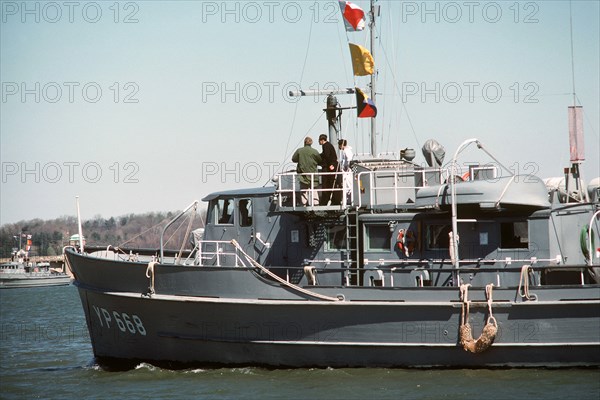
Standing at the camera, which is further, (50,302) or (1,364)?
(50,302)

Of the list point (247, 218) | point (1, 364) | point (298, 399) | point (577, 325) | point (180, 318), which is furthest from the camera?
point (1, 364)

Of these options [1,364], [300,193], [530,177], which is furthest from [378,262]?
[1,364]

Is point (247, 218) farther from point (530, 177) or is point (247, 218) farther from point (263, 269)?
point (530, 177)

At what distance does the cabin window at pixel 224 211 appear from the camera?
18.2 meters

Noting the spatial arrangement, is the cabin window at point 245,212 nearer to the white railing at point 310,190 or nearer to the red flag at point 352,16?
the white railing at point 310,190

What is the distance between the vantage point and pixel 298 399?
14.5 meters

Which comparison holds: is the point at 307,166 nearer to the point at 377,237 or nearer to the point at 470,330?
the point at 377,237

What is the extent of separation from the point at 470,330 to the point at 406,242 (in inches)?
90.4

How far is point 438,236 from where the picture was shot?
17.2m

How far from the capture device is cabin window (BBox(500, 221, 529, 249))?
55.3ft

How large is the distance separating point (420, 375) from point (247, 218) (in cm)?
493

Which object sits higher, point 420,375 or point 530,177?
point 530,177

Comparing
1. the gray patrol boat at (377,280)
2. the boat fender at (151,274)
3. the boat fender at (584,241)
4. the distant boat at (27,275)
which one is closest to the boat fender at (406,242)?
the gray patrol boat at (377,280)

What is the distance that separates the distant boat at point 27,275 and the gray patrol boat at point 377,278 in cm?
5311
